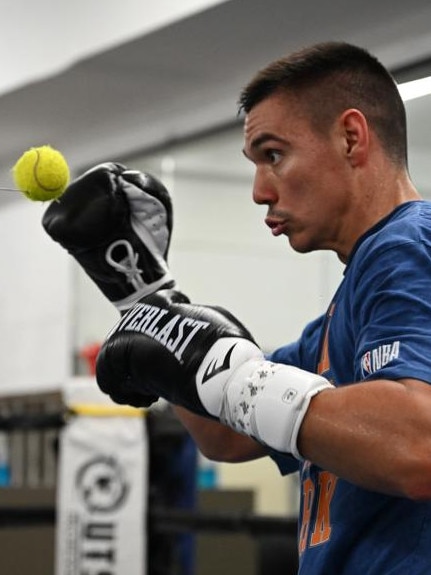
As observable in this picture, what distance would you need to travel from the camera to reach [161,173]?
5.18 m

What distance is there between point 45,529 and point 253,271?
5.95ft

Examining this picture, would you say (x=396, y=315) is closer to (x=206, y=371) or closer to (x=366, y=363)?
(x=366, y=363)

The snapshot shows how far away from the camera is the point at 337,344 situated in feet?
4.53

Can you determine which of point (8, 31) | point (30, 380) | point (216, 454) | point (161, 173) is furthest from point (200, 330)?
point (30, 380)

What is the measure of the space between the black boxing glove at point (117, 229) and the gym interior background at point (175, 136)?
140 centimetres

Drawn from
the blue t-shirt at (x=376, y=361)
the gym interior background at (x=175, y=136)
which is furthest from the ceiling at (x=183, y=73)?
the blue t-shirt at (x=376, y=361)

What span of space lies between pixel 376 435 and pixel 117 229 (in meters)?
0.74

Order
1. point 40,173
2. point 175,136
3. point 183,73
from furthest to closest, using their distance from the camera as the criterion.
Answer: point 175,136, point 183,73, point 40,173

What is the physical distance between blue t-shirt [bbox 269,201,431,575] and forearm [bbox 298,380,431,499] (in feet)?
0.10

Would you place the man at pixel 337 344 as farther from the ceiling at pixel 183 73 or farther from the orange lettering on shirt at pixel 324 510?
the ceiling at pixel 183 73

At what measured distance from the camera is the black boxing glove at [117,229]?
5.60 feet

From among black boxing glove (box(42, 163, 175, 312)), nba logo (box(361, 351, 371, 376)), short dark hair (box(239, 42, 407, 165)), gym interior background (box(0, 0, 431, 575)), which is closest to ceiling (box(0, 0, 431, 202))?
gym interior background (box(0, 0, 431, 575))

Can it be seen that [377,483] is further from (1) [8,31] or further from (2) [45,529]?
(1) [8,31]

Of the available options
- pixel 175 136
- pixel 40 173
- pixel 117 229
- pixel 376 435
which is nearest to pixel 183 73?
pixel 175 136
